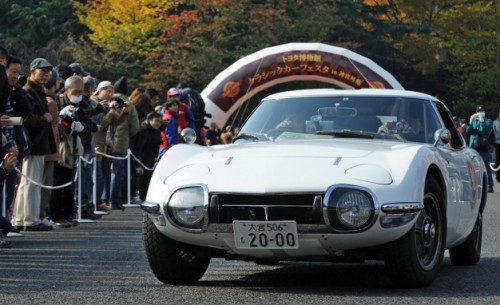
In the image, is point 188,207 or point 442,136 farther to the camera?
point 442,136

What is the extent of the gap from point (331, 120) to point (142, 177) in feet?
36.4

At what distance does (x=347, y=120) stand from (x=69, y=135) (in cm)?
618

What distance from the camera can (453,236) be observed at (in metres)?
9.23

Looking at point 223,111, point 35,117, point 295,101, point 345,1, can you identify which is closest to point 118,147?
point 35,117

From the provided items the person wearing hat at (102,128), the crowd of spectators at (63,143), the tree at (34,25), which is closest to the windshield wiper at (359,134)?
the crowd of spectators at (63,143)

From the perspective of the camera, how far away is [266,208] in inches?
310

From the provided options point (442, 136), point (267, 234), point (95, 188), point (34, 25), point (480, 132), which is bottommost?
point (480, 132)

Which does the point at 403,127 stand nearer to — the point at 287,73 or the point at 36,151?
the point at 36,151

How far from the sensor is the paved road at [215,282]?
25.4 ft

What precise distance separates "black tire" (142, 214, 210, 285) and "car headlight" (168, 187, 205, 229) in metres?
0.28

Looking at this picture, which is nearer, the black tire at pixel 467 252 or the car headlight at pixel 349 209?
the car headlight at pixel 349 209

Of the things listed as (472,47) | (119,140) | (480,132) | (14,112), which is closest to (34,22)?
(472,47)

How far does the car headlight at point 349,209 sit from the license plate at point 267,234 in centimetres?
24

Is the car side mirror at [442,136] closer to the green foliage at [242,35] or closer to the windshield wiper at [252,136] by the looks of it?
the windshield wiper at [252,136]
